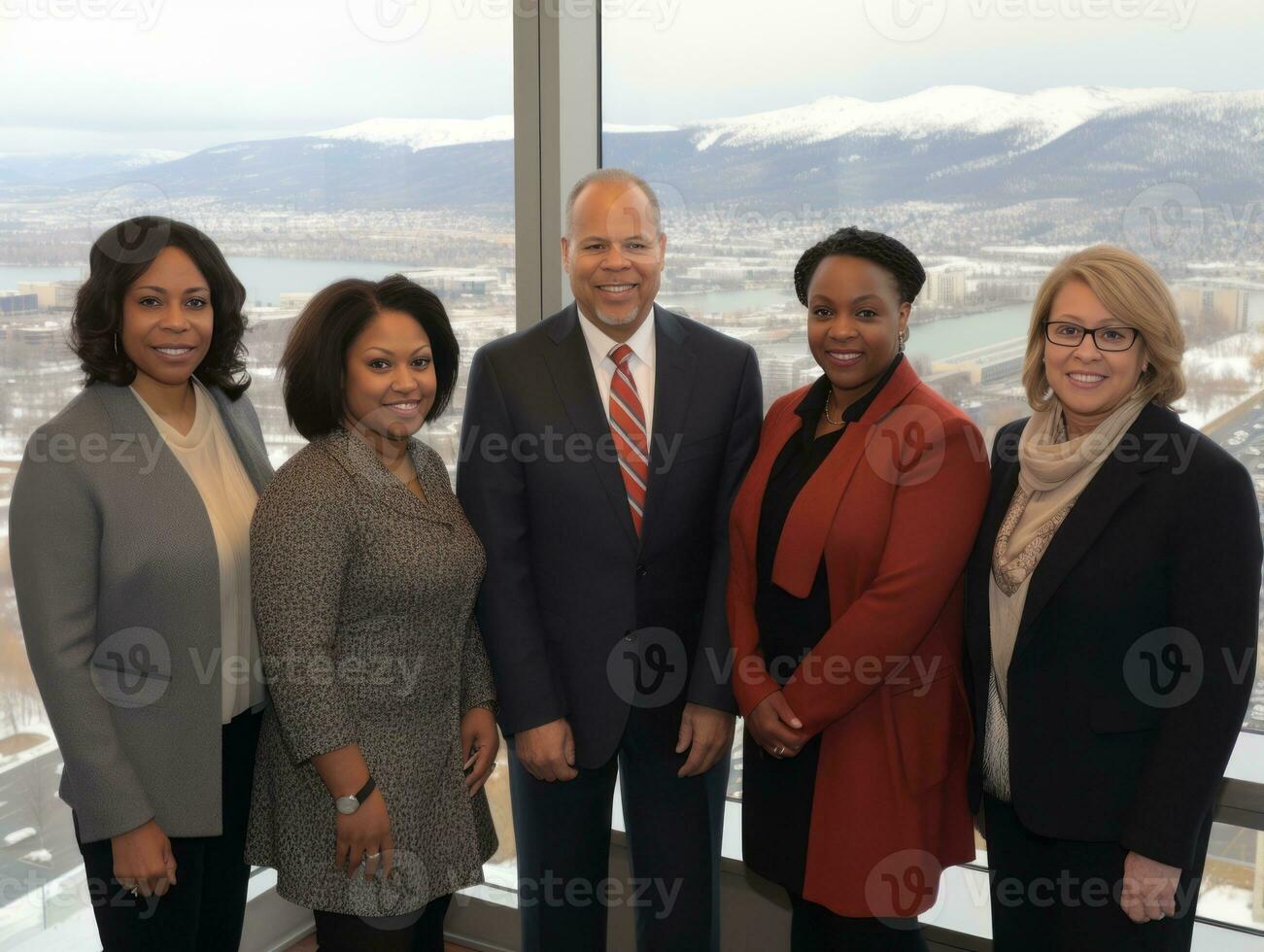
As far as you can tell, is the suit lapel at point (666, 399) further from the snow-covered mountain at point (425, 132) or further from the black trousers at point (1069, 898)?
the snow-covered mountain at point (425, 132)

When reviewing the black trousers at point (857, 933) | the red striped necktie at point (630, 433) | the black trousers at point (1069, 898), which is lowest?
the black trousers at point (857, 933)

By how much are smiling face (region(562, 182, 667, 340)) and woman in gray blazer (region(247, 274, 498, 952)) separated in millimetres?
337

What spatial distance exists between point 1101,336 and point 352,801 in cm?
148

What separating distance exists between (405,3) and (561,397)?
1536 millimetres

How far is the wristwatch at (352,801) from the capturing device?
1.86 m

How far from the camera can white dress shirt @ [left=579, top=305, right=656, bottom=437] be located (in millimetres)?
2289

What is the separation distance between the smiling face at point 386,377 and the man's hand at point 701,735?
830 millimetres

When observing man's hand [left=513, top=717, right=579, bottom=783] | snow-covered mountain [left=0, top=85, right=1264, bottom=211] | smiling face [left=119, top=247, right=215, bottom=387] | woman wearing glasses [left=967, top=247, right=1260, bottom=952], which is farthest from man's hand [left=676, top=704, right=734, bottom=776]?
snow-covered mountain [left=0, top=85, right=1264, bottom=211]

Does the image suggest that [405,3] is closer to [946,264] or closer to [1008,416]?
[946,264]

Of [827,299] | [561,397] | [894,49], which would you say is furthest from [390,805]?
[894,49]

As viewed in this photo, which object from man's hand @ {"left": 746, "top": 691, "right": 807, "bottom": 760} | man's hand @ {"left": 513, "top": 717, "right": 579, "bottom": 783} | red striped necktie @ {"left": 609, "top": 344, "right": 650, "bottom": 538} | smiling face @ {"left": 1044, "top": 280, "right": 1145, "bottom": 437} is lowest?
man's hand @ {"left": 513, "top": 717, "right": 579, "bottom": 783}

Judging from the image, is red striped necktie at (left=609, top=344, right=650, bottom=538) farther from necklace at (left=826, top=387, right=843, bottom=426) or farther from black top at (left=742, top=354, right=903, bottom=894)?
necklace at (left=826, top=387, right=843, bottom=426)

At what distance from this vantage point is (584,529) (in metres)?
2.21

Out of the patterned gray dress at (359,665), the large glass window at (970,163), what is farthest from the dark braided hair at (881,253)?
the patterned gray dress at (359,665)
